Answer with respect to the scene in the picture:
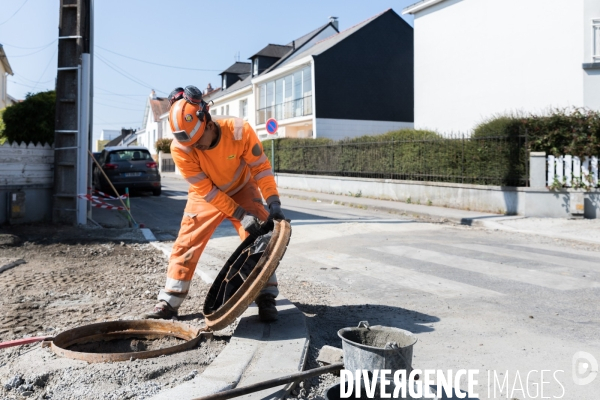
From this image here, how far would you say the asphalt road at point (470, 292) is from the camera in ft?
12.8

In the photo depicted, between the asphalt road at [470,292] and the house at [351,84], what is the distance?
22799mm

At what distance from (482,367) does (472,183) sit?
12.6 metres

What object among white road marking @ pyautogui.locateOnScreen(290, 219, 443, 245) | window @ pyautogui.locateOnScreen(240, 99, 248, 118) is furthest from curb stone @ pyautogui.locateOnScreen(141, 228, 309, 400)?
window @ pyautogui.locateOnScreen(240, 99, 248, 118)

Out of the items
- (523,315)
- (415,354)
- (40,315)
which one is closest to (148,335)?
(40,315)

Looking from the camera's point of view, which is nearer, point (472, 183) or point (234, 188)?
point (234, 188)

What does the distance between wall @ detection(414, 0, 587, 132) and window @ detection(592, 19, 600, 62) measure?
0.40 metres

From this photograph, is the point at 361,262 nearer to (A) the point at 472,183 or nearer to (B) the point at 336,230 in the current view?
(B) the point at 336,230

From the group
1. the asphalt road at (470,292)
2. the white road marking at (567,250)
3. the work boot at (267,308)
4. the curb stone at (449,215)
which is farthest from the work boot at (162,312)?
the curb stone at (449,215)

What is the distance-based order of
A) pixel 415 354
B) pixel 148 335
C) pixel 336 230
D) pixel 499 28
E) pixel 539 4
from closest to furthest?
pixel 415 354 < pixel 148 335 < pixel 336 230 < pixel 539 4 < pixel 499 28

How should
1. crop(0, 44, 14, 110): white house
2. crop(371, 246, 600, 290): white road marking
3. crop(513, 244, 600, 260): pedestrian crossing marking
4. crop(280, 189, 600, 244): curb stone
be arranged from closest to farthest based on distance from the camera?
crop(371, 246, 600, 290): white road marking
crop(513, 244, 600, 260): pedestrian crossing marking
crop(280, 189, 600, 244): curb stone
crop(0, 44, 14, 110): white house

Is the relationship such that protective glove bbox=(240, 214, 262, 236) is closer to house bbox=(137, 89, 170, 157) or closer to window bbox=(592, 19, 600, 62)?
window bbox=(592, 19, 600, 62)

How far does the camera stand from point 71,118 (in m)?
11.4

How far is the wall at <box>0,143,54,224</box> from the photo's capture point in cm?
1114

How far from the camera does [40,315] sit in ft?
16.1
